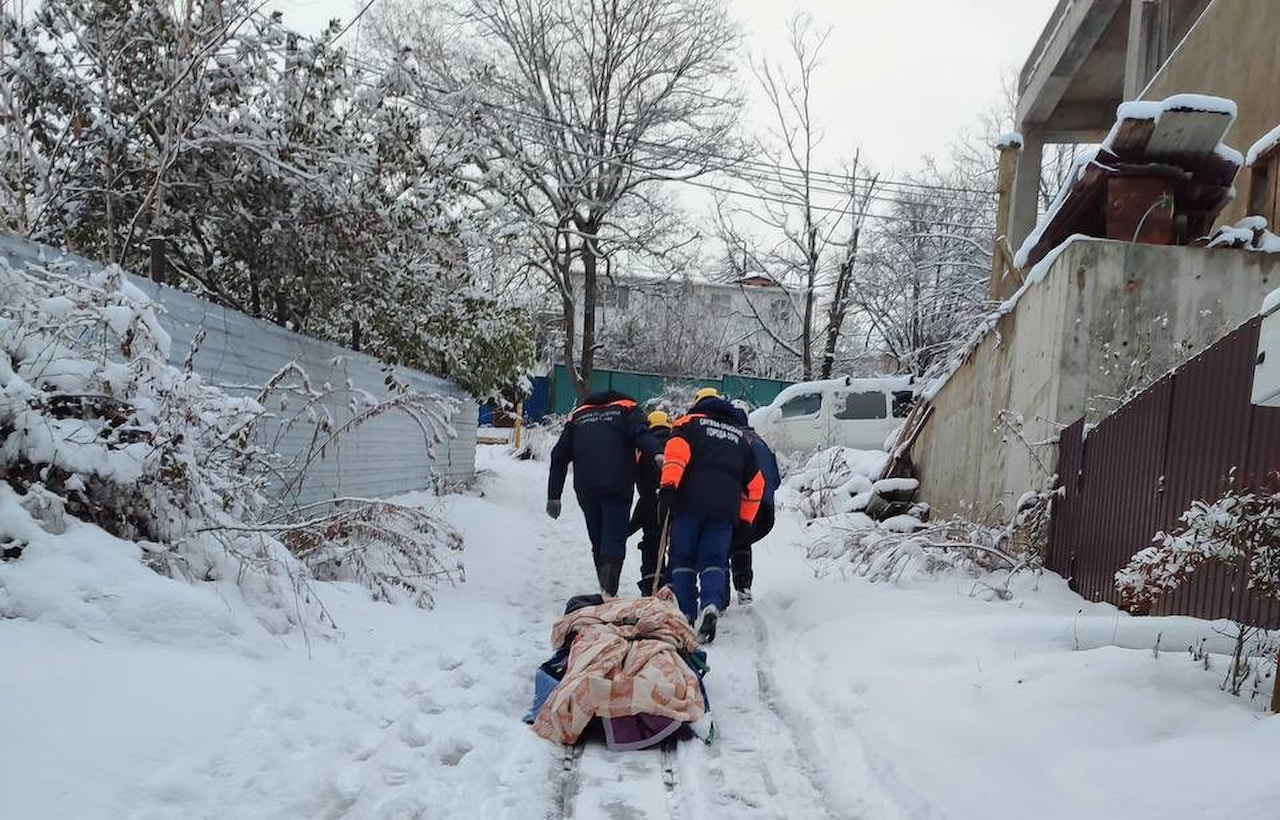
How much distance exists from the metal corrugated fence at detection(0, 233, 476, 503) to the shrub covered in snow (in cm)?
45

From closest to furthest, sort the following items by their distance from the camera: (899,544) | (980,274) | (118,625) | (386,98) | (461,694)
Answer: (118,625)
(461,694)
(899,544)
(386,98)
(980,274)

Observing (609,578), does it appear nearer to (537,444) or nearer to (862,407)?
(862,407)

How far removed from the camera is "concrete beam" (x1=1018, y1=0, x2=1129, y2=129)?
14336 mm

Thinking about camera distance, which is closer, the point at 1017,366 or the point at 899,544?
the point at 899,544

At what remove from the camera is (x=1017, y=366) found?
7750 mm

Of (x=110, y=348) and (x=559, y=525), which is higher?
(x=110, y=348)

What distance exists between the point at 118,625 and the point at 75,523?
0.68 meters

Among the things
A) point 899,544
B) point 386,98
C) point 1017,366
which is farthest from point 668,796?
point 386,98

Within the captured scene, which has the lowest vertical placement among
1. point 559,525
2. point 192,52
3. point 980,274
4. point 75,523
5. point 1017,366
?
point 559,525

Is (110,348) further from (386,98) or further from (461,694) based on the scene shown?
(386,98)

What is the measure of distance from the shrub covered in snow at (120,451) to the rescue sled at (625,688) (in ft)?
4.94

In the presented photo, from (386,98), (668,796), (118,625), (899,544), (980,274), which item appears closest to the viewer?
(668,796)

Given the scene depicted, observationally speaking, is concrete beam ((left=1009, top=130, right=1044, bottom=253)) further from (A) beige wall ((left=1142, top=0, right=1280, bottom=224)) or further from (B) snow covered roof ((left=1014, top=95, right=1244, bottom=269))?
(B) snow covered roof ((left=1014, top=95, right=1244, bottom=269))

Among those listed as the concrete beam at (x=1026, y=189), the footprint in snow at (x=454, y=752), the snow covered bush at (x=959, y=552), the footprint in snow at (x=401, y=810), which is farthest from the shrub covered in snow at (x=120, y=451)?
the concrete beam at (x=1026, y=189)
